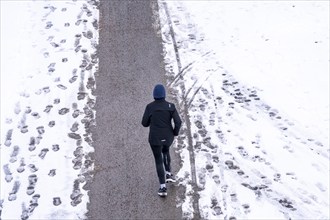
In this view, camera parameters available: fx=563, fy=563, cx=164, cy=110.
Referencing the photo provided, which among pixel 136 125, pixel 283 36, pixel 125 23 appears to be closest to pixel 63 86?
pixel 136 125

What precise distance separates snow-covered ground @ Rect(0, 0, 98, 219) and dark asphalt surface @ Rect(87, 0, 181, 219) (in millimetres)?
256

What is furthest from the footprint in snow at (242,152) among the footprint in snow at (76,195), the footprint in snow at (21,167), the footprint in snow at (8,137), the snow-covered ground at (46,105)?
the footprint in snow at (8,137)

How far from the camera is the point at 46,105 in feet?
41.0

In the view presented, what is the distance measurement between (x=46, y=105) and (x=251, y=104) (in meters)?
4.53

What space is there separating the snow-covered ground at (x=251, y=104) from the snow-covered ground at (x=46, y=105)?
6.53 feet

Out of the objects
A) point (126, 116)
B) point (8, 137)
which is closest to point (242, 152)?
point (126, 116)

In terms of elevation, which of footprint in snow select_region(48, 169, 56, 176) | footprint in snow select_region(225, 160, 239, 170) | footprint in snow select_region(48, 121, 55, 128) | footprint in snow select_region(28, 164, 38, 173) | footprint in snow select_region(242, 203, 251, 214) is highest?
footprint in snow select_region(48, 121, 55, 128)

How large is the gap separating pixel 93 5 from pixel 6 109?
5365mm

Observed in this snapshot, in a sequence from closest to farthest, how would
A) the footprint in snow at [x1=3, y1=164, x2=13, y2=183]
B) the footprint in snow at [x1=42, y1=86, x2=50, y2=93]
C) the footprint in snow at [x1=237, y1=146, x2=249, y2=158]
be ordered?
the footprint in snow at [x1=3, y1=164, x2=13, y2=183] < the footprint in snow at [x1=237, y1=146, x2=249, y2=158] < the footprint in snow at [x1=42, y1=86, x2=50, y2=93]

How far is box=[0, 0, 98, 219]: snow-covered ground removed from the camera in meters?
10.1

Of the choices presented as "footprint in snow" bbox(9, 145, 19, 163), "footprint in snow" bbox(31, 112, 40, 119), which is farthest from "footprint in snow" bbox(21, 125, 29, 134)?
"footprint in snow" bbox(9, 145, 19, 163)

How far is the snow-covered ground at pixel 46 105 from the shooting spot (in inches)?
396

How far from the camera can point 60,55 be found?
14242 millimetres

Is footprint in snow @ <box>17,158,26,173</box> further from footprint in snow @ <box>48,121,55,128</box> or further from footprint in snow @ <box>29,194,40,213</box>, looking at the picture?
footprint in snow @ <box>48,121,55,128</box>
